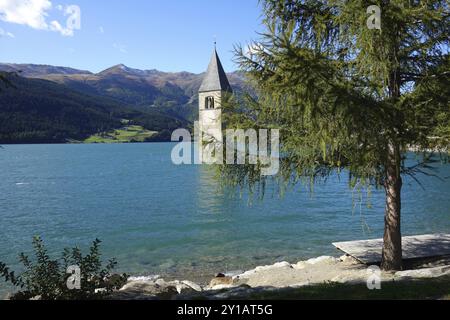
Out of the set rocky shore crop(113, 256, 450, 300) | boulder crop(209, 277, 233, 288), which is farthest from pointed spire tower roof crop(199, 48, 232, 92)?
boulder crop(209, 277, 233, 288)

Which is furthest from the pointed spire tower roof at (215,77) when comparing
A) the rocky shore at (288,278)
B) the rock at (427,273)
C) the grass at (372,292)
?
the grass at (372,292)

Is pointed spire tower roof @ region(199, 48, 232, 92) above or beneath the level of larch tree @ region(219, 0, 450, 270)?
above

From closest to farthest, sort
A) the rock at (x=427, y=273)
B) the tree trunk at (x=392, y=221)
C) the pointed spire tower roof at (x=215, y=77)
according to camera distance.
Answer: the rock at (x=427, y=273) < the tree trunk at (x=392, y=221) < the pointed spire tower roof at (x=215, y=77)

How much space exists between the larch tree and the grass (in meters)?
2.59

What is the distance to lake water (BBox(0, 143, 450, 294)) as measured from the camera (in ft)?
65.2

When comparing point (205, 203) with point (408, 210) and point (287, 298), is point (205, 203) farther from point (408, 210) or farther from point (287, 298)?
point (287, 298)

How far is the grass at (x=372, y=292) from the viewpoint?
754cm

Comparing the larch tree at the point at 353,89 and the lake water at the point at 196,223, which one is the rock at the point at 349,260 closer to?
the lake water at the point at 196,223

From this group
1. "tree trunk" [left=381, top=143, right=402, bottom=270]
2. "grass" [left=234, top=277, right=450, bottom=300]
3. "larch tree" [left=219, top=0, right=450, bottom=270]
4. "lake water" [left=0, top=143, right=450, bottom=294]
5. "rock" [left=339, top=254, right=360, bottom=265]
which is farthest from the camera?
"lake water" [left=0, top=143, right=450, bottom=294]

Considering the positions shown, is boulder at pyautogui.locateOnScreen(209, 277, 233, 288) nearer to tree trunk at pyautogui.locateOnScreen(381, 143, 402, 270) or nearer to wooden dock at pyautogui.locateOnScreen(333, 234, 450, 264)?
wooden dock at pyautogui.locateOnScreen(333, 234, 450, 264)

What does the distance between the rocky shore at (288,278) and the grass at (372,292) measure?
68 cm

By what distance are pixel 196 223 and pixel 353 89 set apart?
2050 cm
